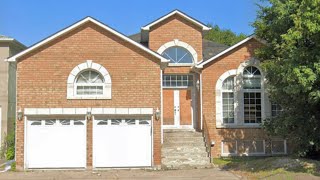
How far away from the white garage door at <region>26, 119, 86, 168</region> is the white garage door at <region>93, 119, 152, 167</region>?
1.98 ft

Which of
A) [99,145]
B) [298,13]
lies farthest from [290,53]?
[99,145]

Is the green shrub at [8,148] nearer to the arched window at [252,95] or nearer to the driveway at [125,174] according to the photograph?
the driveway at [125,174]

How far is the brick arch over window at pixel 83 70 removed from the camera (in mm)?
18844

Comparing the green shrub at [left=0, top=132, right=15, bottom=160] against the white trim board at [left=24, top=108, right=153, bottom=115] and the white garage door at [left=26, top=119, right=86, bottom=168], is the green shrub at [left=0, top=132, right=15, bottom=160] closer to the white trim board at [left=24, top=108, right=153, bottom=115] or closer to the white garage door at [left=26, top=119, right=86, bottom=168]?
the white garage door at [left=26, top=119, right=86, bottom=168]

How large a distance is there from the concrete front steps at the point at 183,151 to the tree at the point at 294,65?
122 inches

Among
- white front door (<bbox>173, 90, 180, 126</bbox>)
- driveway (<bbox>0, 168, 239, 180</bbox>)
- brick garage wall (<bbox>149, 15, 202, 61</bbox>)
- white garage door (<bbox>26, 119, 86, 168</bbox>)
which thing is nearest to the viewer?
driveway (<bbox>0, 168, 239, 180</bbox>)

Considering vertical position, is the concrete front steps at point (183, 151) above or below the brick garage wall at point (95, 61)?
below

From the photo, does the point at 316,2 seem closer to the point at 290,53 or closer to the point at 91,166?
the point at 290,53

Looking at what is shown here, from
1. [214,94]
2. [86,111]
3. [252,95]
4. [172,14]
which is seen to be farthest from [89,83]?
[252,95]

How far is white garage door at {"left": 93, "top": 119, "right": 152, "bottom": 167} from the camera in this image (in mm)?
18719

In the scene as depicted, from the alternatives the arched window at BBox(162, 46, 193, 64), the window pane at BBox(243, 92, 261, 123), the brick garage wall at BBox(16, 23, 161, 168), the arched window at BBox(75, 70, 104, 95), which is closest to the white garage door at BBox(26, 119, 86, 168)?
the brick garage wall at BBox(16, 23, 161, 168)

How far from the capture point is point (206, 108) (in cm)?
2225

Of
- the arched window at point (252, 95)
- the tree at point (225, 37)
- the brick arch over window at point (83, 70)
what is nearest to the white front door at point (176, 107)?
the arched window at point (252, 95)

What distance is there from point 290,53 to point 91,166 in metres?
8.79
